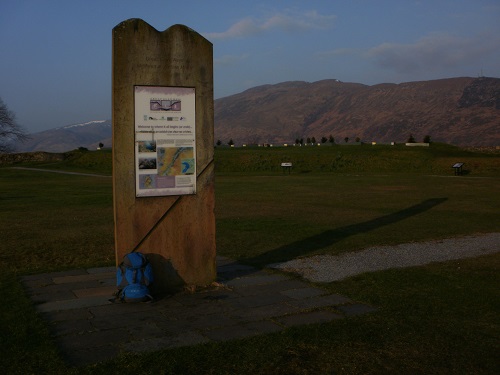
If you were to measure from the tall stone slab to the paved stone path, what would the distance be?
0.50 m

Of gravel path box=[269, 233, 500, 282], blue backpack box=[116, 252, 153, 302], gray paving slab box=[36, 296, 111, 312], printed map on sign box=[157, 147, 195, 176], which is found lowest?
gravel path box=[269, 233, 500, 282]

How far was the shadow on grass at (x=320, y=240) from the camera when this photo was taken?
9.87 metres

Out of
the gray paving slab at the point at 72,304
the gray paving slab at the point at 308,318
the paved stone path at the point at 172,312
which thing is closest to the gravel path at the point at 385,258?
the paved stone path at the point at 172,312

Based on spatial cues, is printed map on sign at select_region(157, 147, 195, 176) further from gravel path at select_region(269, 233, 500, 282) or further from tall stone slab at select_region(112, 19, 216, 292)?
gravel path at select_region(269, 233, 500, 282)

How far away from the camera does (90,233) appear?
42.9ft

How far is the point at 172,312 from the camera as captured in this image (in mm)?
6488

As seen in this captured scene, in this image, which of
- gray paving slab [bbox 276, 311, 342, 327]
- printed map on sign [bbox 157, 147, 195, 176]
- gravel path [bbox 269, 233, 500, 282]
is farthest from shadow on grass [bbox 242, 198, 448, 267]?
gray paving slab [bbox 276, 311, 342, 327]

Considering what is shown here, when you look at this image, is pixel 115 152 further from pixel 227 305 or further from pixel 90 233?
pixel 90 233

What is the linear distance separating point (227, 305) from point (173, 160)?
2.10 meters

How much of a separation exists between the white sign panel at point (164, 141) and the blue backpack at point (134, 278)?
876 mm

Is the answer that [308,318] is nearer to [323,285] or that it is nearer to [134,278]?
[323,285]

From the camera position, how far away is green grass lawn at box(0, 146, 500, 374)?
4820mm

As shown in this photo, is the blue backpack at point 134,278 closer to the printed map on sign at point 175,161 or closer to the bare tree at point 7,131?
the printed map on sign at point 175,161

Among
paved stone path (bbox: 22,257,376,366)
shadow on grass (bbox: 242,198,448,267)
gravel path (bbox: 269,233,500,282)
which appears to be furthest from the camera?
shadow on grass (bbox: 242,198,448,267)
